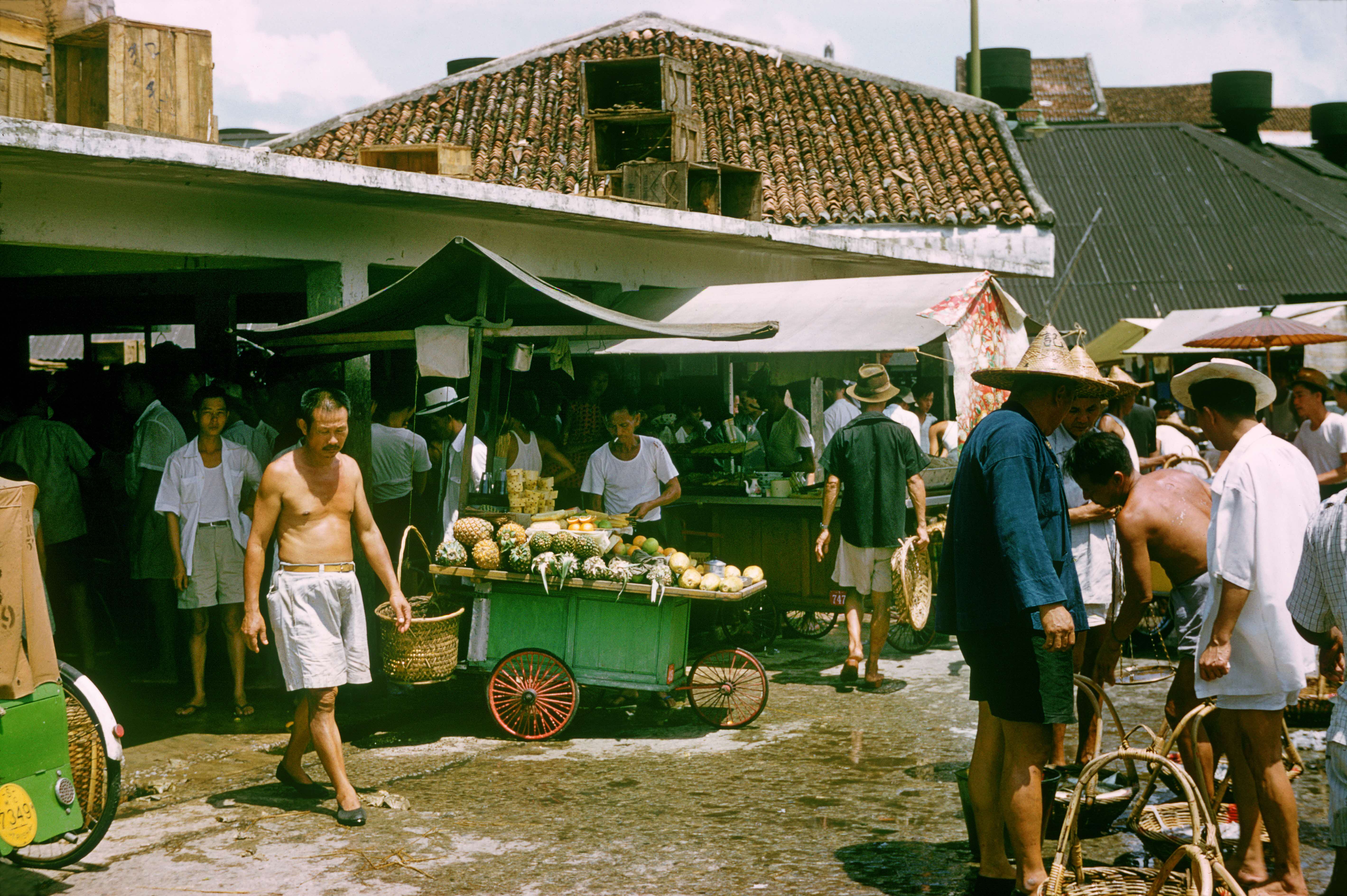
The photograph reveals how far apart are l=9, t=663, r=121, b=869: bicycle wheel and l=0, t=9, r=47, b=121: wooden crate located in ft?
10.7

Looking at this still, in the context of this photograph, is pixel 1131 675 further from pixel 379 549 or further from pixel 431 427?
pixel 431 427

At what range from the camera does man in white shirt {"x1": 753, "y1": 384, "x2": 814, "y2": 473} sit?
13.1 meters

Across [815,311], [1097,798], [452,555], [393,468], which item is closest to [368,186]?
[393,468]

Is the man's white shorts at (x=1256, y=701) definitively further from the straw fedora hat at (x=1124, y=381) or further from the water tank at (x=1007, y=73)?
the water tank at (x=1007, y=73)

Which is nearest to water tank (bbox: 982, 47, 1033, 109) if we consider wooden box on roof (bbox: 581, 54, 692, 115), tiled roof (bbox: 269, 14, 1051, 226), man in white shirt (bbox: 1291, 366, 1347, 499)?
tiled roof (bbox: 269, 14, 1051, 226)

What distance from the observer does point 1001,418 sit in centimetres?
465

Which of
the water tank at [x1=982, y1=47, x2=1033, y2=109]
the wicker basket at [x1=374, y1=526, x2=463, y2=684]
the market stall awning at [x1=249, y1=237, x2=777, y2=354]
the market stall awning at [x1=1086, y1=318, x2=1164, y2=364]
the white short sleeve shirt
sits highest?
the water tank at [x1=982, y1=47, x2=1033, y2=109]

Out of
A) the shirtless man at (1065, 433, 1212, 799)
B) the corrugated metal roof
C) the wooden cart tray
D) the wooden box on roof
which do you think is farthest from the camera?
the corrugated metal roof

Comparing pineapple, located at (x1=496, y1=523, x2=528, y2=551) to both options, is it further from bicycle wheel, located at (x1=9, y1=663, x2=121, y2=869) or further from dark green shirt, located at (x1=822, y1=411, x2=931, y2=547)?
bicycle wheel, located at (x1=9, y1=663, x2=121, y2=869)

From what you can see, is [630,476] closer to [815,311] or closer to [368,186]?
[815,311]

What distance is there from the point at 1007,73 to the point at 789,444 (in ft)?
77.5

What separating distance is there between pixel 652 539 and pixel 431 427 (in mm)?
3730

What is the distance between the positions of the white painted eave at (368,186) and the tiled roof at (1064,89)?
31389 mm

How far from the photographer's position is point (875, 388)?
870 centimetres
